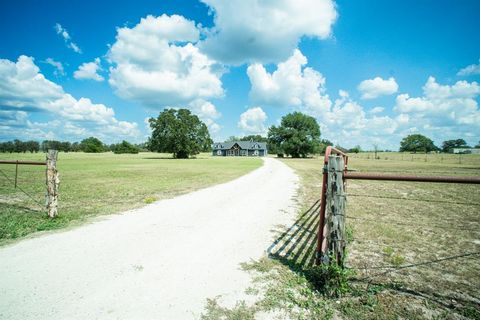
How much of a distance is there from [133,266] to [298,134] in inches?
3089

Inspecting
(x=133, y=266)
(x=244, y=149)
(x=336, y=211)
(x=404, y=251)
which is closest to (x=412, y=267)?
(x=404, y=251)

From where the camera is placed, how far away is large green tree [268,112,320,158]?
79.6 meters

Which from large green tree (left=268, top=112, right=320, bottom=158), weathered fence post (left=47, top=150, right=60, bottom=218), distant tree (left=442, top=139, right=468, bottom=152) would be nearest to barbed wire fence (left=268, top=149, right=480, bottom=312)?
weathered fence post (left=47, top=150, right=60, bottom=218)

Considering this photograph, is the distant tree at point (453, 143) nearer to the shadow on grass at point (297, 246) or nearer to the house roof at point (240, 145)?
the house roof at point (240, 145)

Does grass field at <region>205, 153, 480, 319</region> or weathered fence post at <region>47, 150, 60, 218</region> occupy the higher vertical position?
weathered fence post at <region>47, 150, 60, 218</region>

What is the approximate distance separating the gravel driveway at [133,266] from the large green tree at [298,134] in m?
73.5

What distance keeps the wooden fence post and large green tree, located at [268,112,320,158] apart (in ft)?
249

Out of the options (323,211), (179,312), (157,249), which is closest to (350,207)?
(323,211)

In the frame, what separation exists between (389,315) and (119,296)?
4.06m

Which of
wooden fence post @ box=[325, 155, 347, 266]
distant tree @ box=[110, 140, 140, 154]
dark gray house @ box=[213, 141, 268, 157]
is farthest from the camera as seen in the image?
distant tree @ box=[110, 140, 140, 154]

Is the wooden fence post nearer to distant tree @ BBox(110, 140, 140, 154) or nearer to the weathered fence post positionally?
the weathered fence post

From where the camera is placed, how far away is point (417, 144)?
151000mm

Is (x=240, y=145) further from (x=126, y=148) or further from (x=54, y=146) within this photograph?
(x=54, y=146)

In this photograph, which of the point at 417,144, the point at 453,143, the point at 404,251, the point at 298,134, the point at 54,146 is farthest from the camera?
the point at 453,143
